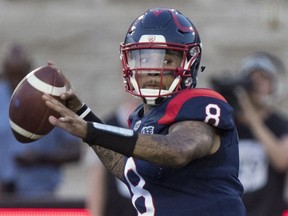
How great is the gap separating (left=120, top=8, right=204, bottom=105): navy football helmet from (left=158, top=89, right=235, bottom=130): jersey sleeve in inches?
3.3

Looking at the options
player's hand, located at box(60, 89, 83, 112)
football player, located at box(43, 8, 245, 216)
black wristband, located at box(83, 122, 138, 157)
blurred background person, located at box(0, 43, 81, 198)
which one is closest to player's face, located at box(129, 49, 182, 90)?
football player, located at box(43, 8, 245, 216)

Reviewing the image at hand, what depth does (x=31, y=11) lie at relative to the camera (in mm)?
11000

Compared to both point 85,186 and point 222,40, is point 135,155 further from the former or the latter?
point 222,40

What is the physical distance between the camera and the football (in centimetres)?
434

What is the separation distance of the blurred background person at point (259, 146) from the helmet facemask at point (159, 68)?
261cm

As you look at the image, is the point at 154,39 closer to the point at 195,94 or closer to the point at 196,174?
the point at 195,94

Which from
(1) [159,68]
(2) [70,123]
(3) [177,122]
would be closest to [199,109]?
(3) [177,122]

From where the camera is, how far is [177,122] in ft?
13.7

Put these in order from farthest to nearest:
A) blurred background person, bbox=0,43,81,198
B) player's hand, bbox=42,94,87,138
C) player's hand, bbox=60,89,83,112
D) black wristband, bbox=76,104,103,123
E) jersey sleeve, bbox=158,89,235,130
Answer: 1. blurred background person, bbox=0,43,81,198
2. black wristband, bbox=76,104,103,123
3. player's hand, bbox=60,89,83,112
4. jersey sleeve, bbox=158,89,235,130
5. player's hand, bbox=42,94,87,138

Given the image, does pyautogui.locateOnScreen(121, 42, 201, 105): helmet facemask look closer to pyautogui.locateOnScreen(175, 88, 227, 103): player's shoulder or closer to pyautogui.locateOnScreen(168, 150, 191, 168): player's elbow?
pyautogui.locateOnScreen(175, 88, 227, 103): player's shoulder

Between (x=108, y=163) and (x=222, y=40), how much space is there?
614cm

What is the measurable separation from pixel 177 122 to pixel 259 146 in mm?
2901

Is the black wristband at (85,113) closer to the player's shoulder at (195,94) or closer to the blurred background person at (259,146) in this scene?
the player's shoulder at (195,94)

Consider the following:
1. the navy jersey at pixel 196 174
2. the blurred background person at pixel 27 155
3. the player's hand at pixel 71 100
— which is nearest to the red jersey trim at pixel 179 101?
the navy jersey at pixel 196 174
